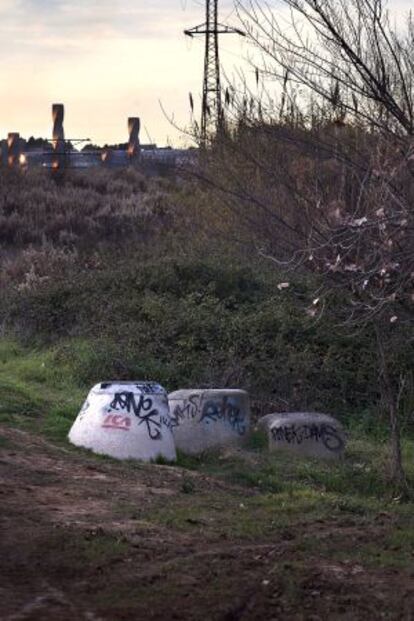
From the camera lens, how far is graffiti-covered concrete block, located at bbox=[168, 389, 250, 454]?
34.5ft

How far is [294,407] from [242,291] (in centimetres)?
426

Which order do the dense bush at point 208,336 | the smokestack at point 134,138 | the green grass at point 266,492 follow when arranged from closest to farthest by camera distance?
the green grass at point 266,492 < the dense bush at point 208,336 < the smokestack at point 134,138

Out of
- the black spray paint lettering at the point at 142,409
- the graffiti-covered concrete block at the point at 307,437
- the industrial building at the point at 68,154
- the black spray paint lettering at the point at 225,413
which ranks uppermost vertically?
the industrial building at the point at 68,154

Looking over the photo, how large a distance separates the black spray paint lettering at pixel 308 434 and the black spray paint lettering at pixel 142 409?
1.45 meters

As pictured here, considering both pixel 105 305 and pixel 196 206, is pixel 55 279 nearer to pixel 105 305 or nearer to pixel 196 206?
pixel 105 305

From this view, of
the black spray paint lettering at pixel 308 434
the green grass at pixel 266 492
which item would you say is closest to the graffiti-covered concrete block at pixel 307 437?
the black spray paint lettering at pixel 308 434

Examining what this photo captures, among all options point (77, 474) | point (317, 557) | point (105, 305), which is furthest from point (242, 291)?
point (317, 557)

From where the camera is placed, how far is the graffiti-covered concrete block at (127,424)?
31.5 feet

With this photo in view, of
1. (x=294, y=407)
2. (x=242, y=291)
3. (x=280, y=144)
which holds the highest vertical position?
(x=280, y=144)

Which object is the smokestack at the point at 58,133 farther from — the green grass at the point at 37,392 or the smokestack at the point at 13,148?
the green grass at the point at 37,392

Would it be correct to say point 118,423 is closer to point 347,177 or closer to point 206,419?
point 206,419

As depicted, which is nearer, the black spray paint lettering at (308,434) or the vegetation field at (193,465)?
the vegetation field at (193,465)

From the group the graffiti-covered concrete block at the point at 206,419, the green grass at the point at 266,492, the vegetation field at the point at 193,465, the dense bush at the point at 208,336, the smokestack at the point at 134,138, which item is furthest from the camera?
the smokestack at the point at 134,138

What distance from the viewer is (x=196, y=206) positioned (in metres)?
22.2
